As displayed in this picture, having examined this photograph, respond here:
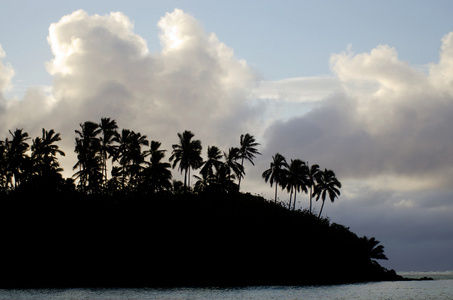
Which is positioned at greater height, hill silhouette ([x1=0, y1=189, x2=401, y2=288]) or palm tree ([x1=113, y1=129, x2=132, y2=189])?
palm tree ([x1=113, y1=129, x2=132, y2=189])

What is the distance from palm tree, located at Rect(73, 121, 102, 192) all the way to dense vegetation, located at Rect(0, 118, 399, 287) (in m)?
0.20

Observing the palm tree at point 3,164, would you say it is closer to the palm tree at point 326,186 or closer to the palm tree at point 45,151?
the palm tree at point 45,151

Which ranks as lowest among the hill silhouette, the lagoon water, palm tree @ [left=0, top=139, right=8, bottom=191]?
the lagoon water

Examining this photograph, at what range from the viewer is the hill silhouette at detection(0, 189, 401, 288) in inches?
3307

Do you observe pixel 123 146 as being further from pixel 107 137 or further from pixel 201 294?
pixel 201 294

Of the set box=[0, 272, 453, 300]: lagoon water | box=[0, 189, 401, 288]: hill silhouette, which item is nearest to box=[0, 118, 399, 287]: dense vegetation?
box=[0, 189, 401, 288]: hill silhouette

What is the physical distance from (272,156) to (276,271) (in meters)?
32.0

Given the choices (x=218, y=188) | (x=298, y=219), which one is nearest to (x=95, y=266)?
(x=218, y=188)

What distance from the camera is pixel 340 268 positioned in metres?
105

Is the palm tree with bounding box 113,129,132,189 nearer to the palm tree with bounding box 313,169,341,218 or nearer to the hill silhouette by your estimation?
the hill silhouette

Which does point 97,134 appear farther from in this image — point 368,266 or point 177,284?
point 368,266

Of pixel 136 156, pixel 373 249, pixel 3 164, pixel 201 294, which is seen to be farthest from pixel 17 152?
Result: pixel 373 249

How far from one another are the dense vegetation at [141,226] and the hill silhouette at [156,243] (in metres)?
0.19

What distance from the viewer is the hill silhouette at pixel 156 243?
3307 inches
